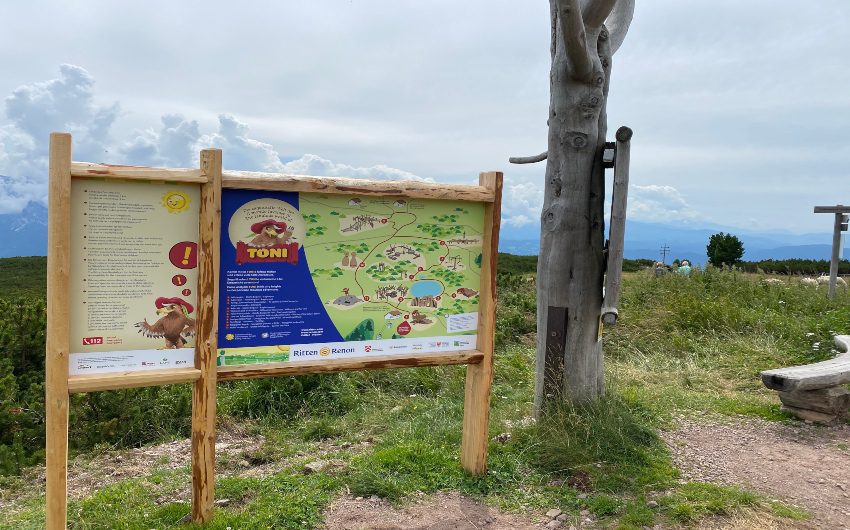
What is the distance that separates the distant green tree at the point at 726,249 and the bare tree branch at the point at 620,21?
22.4m

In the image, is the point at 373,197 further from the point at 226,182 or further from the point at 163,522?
the point at 163,522

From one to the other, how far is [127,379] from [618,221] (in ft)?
11.2

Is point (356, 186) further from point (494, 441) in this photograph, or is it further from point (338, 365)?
point (494, 441)

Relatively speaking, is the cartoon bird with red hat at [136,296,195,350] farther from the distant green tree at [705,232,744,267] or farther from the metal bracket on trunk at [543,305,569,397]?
the distant green tree at [705,232,744,267]

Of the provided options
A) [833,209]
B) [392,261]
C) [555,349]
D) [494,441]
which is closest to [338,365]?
[392,261]

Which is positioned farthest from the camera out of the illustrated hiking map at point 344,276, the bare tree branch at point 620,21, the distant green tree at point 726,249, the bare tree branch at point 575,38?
the distant green tree at point 726,249

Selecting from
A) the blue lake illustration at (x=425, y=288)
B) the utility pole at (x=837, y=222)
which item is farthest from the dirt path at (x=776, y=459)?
the utility pole at (x=837, y=222)

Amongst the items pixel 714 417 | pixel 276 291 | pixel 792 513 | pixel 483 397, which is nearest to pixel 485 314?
pixel 483 397

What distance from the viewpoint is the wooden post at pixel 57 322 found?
3115 millimetres

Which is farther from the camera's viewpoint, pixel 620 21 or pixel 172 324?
pixel 620 21

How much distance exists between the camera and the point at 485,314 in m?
4.37

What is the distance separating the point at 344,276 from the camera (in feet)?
13.0

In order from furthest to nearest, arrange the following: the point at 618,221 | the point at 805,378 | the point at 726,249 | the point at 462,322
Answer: the point at 726,249
the point at 805,378
the point at 618,221
the point at 462,322

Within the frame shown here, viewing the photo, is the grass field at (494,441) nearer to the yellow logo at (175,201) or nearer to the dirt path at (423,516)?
the dirt path at (423,516)
